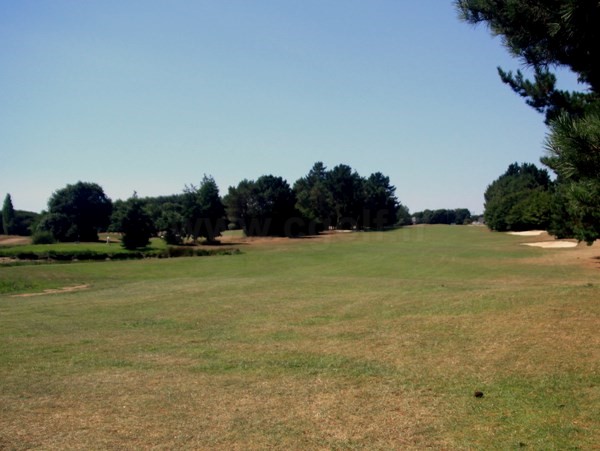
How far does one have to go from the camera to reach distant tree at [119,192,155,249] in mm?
63812

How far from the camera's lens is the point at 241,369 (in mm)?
8383

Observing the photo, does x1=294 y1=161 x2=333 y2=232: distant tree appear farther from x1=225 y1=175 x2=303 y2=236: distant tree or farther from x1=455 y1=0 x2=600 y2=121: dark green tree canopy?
x1=455 y1=0 x2=600 y2=121: dark green tree canopy

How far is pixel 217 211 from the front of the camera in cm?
7431

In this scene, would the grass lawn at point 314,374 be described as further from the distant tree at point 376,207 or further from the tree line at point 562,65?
the distant tree at point 376,207

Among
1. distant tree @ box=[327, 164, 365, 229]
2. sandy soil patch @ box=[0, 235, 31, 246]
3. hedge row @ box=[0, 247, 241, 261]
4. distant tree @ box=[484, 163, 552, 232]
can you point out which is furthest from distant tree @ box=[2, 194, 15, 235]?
distant tree @ box=[484, 163, 552, 232]

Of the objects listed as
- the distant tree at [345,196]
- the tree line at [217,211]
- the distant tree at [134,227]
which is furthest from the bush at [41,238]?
the distant tree at [345,196]

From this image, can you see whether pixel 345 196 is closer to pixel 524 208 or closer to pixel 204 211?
pixel 524 208

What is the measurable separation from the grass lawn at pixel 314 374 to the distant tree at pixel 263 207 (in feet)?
231

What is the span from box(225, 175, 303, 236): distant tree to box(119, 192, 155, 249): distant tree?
21597mm

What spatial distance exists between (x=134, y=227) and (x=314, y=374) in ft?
197

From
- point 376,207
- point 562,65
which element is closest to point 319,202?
point 376,207

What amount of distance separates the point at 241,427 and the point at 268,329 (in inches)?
235

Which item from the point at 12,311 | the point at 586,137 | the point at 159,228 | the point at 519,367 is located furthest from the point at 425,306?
the point at 159,228

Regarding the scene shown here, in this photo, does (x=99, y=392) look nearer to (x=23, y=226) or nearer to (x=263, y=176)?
(x=263, y=176)
